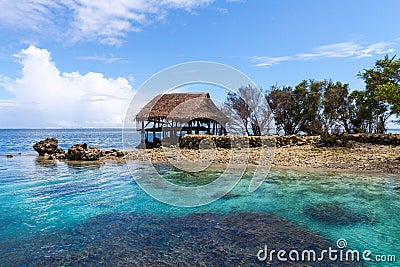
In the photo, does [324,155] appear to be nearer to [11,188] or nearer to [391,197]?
[391,197]

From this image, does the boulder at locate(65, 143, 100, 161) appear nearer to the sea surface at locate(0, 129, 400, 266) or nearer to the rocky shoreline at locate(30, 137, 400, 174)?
the rocky shoreline at locate(30, 137, 400, 174)

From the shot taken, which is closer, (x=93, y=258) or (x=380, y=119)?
(x=93, y=258)

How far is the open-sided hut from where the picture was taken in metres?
24.5

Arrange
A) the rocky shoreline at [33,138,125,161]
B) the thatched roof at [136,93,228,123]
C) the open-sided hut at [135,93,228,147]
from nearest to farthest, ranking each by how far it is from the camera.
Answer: the rocky shoreline at [33,138,125,161]
the thatched roof at [136,93,228,123]
the open-sided hut at [135,93,228,147]

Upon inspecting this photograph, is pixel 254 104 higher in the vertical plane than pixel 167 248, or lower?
higher

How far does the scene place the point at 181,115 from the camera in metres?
24.6

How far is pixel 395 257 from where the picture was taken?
529 centimetres

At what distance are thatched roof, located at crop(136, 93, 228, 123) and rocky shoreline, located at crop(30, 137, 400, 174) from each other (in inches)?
122

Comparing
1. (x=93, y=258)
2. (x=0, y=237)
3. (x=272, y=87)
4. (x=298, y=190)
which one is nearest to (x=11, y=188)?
Answer: (x=0, y=237)

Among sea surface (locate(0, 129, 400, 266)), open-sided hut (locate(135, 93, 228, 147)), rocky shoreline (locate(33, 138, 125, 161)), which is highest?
open-sided hut (locate(135, 93, 228, 147))

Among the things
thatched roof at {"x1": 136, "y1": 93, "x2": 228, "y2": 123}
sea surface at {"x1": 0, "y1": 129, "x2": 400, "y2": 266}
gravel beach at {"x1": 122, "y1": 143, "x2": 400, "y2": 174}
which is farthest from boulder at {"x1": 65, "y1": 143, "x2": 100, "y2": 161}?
sea surface at {"x1": 0, "y1": 129, "x2": 400, "y2": 266}

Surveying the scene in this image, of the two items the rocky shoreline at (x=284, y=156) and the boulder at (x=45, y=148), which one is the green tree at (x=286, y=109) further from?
the boulder at (x=45, y=148)

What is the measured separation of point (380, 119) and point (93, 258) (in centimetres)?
2538

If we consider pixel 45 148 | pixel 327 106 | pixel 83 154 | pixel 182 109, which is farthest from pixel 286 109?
pixel 45 148
